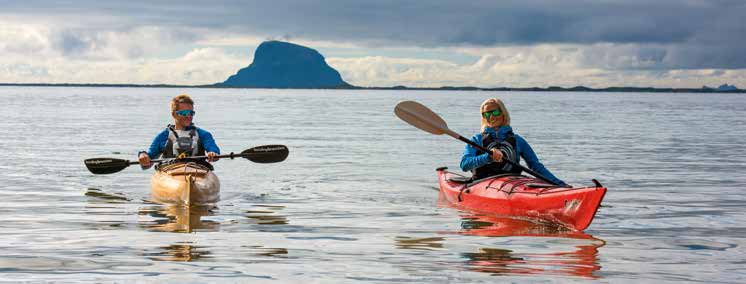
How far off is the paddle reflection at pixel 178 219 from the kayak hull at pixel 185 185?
21 cm

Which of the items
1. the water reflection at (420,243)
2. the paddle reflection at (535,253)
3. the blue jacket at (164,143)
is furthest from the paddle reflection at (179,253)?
the blue jacket at (164,143)

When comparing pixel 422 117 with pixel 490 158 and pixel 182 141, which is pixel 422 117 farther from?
pixel 182 141

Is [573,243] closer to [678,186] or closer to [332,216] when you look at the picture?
[332,216]

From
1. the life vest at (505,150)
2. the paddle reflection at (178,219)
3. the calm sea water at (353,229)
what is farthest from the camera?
the life vest at (505,150)

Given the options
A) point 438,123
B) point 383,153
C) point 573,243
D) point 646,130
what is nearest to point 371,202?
point 438,123

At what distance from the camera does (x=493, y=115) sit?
1130 cm

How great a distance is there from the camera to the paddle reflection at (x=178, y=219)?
10141 millimetres

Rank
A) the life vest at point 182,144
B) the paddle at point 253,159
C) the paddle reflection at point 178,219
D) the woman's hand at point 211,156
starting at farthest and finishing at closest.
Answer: the paddle at point 253,159, the life vest at point 182,144, the woman's hand at point 211,156, the paddle reflection at point 178,219

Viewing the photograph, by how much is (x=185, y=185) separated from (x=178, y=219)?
1366 mm

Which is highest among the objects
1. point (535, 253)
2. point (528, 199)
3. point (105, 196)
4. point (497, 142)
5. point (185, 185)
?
point (497, 142)

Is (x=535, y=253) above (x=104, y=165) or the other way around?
the other way around

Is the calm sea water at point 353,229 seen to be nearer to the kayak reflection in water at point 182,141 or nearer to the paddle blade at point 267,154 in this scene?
the paddle blade at point 267,154

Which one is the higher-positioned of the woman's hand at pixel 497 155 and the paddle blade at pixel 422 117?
the paddle blade at pixel 422 117

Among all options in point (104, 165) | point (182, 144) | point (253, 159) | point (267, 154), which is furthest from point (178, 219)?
point (104, 165)
